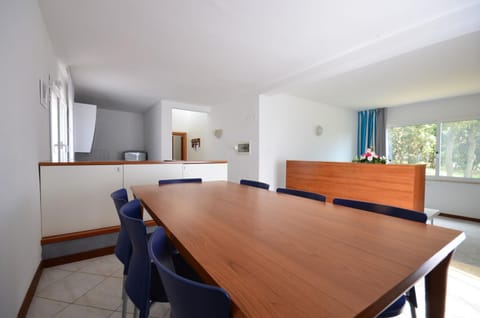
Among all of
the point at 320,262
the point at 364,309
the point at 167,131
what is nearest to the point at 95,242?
the point at 320,262

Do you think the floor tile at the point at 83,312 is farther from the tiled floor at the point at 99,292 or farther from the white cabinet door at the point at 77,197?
the white cabinet door at the point at 77,197

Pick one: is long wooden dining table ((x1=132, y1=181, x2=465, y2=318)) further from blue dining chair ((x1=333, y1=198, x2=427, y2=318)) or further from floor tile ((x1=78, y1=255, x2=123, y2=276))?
floor tile ((x1=78, y1=255, x2=123, y2=276))

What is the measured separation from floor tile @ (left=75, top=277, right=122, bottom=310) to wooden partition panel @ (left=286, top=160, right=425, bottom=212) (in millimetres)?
3256

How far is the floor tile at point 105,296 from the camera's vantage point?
1.60 m

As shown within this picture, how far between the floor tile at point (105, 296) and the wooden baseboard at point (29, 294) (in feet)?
0.94

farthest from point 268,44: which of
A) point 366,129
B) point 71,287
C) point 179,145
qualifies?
point 179,145

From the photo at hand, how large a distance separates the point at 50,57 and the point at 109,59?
65 cm

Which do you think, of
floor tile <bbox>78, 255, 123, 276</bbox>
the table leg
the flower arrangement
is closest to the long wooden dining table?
the table leg

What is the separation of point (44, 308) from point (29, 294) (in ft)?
0.55

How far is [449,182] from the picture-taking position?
4.50 m

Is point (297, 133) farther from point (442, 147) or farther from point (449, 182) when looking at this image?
point (449, 182)

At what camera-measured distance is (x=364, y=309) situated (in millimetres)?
450

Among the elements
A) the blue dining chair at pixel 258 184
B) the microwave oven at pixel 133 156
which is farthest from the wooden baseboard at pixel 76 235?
the microwave oven at pixel 133 156

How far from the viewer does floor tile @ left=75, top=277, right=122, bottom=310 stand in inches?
63.1
